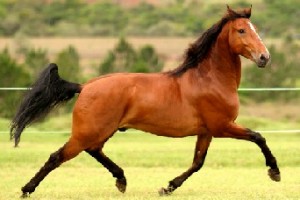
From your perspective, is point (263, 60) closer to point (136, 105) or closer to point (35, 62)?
point (136, 105)

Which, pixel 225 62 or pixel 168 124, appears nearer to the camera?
pixel 168 124

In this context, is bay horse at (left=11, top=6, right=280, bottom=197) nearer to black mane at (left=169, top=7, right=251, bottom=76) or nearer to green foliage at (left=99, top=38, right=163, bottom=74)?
black mane at (left=169, top=7, right=251, bottom=76)

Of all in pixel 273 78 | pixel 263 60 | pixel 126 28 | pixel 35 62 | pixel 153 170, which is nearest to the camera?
pixel 263 60

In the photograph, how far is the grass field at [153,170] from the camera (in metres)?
10.4

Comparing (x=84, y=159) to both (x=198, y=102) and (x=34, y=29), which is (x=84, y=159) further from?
(x=34, y=29)

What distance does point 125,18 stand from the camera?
89.6 meters

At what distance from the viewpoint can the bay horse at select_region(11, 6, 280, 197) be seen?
983 centimetres

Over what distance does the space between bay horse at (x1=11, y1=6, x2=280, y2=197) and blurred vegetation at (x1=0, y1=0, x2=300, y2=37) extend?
58.4 m

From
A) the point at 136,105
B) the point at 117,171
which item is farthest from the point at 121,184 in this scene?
the point at 136,105

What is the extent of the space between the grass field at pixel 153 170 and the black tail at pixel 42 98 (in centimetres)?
84

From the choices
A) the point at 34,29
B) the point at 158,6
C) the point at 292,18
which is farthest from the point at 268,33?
the point at 158,6

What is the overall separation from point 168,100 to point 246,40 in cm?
106

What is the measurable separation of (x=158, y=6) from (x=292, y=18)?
842 inches

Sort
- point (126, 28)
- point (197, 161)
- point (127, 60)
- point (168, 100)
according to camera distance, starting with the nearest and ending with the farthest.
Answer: point (168, 100) → point (197, 161) → point (127, 60) → point (126, 28)
